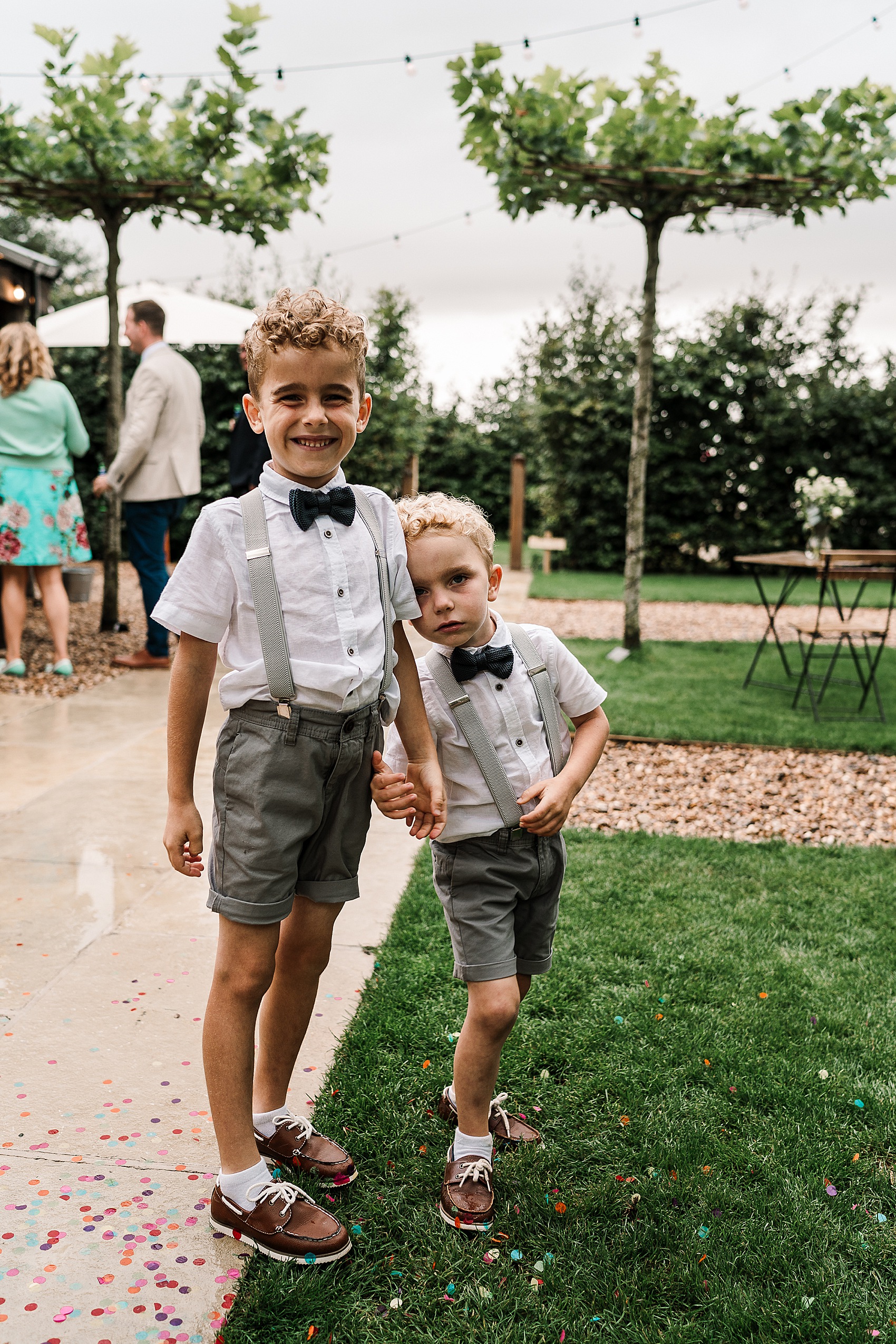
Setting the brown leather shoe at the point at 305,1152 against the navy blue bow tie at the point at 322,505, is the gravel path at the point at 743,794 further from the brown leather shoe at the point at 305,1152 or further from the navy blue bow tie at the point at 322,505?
the navy blue bow tie at the point at 322,505

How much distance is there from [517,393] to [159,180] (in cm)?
1667

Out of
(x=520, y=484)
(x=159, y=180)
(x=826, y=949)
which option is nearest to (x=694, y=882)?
(x=826, y=949)

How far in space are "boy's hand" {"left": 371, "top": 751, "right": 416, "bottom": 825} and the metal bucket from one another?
25.2 ft

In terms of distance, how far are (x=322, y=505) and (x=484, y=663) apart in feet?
1.46

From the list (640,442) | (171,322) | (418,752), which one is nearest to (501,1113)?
(418,752)

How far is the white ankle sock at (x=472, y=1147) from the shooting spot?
1.89m

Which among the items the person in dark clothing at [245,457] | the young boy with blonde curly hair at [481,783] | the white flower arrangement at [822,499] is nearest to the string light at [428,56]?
the person in dark clothing at [245,457]

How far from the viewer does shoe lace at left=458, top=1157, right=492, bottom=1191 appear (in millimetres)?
1862

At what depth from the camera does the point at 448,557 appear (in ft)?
6.19

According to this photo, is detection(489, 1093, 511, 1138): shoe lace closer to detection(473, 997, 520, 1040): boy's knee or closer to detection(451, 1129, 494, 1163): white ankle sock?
detection(451, 1129, 494, 1163): white ankle sock

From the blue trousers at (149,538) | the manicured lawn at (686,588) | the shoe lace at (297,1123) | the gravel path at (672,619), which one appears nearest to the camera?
the shoe lace at (297,1123)

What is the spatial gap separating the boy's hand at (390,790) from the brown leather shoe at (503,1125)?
73cm

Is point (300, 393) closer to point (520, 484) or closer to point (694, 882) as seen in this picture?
point (694, 882)

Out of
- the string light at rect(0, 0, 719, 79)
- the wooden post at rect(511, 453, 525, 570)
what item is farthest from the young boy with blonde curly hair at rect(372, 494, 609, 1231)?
the wooden post at rect(511, 453, 525, 570)
